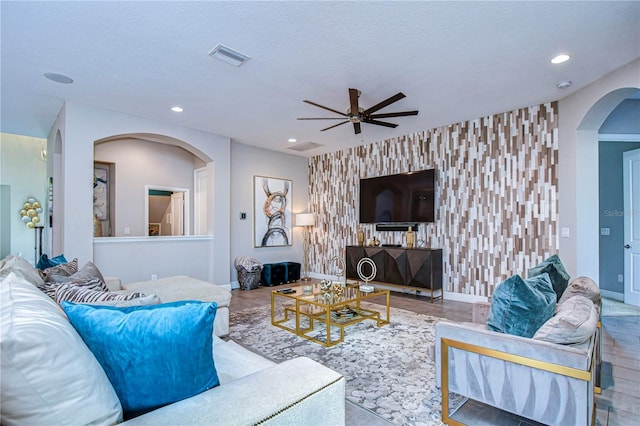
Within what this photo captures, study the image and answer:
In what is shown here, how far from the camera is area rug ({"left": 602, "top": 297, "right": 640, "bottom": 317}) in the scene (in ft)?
13.7

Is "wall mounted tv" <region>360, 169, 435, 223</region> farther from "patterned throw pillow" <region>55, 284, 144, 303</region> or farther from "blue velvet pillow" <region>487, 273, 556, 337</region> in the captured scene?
"patterned throw pillow" <region>55, 284, 144, 303</region>

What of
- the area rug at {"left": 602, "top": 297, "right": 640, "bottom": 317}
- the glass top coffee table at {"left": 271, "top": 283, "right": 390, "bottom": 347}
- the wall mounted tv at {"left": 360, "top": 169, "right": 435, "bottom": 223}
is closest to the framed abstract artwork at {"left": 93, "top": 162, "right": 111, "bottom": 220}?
the glass top coffee table at {"left": 271, "top": 283, "right": 390, "bottom": 347}

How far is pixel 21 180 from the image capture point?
269 inches

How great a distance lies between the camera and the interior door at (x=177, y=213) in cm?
699

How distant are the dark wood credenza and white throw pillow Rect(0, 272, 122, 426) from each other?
4595 mm

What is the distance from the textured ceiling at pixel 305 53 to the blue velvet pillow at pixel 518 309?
197cm

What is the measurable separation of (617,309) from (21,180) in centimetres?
1090

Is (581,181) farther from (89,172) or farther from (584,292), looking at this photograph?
(89,172)

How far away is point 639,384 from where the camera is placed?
236cm

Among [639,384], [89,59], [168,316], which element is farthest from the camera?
[89,59]

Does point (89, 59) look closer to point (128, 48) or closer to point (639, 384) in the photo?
point (128, 48)

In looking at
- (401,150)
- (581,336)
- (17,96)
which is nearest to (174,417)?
(581,336)

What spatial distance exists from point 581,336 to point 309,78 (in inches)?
122

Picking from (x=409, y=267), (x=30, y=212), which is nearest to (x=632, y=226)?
(x=409, y=267)
